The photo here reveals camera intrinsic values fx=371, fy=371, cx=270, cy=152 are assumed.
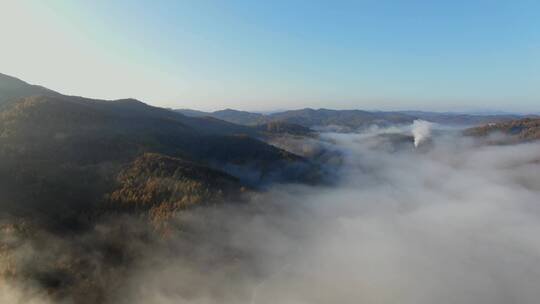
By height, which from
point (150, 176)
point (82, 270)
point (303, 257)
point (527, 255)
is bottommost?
point (527, 255)

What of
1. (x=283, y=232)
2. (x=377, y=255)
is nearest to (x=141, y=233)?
(x=283, y=232)

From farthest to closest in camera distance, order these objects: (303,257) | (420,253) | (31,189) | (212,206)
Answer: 1. (420,253)
2. (303,257)
3. (212,206)
4. (31,189)

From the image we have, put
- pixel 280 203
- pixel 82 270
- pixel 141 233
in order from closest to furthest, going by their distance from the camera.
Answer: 1. pixel 82 270
2. pixel 141 233
3. pixel 280 203

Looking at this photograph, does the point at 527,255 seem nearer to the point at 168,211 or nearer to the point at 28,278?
the point at 168,211

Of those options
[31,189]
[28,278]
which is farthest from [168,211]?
[28,278]

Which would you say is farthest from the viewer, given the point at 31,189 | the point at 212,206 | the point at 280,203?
the point at 280,203

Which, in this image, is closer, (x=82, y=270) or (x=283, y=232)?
(x=82, y=270)

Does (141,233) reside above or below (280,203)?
above

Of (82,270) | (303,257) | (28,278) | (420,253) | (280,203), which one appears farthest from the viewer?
(420,253)

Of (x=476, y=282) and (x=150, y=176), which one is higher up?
(x=150, y=176)

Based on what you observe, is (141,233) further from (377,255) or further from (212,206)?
(377,255)
